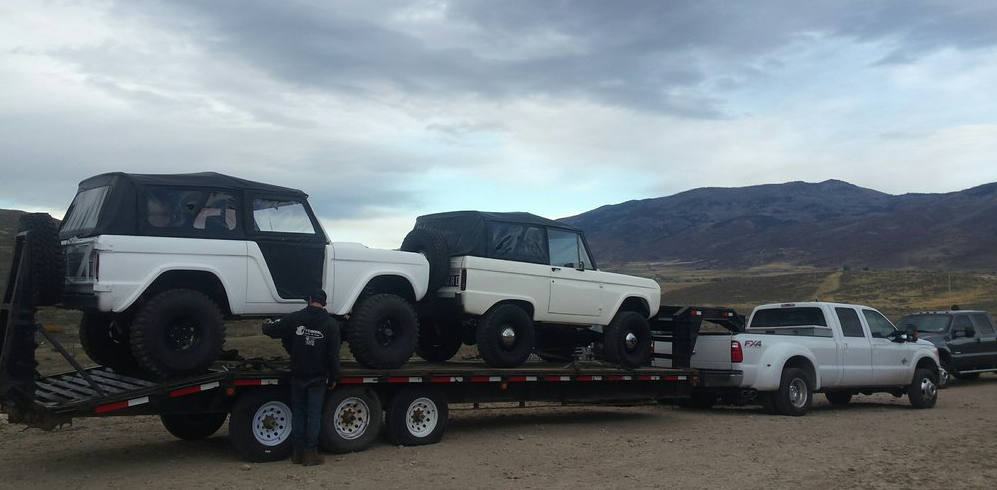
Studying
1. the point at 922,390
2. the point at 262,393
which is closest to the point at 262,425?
the point at 262,393

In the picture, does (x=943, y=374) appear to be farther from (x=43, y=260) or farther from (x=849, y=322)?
(x=43, y=260)

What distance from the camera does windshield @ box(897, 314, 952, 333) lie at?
62.8 feet

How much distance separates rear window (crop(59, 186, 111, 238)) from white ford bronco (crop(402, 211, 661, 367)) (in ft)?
12.2

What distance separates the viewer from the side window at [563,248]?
12.1m

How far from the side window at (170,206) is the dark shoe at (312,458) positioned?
2.53 m

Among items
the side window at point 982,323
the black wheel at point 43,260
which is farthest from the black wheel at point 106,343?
the side window at point 982,323

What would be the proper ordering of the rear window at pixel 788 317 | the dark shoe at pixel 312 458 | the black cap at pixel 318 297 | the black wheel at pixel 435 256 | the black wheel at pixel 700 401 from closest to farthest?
the dark shoe at pixel 312 458 < the black cap at pixel 318 297 < the black wheel at pixel 435 256 < the rear window at pixel 788 317 < the black wheel at pixel 700 401

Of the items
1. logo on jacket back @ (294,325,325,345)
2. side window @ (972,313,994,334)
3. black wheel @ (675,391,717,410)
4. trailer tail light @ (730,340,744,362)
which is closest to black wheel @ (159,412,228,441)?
logo on jacket back @ (294,325,325,345)

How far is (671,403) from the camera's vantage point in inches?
602

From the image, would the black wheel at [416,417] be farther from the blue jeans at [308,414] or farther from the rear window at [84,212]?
the rear window at [84,212]

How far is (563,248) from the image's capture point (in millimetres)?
12242

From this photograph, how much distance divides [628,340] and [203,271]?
6.09 meters

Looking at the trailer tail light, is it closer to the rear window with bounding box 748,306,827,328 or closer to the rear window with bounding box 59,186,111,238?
the rear window with bounding box 748,306,827,328

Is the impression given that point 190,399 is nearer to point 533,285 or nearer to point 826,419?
point 533,285
